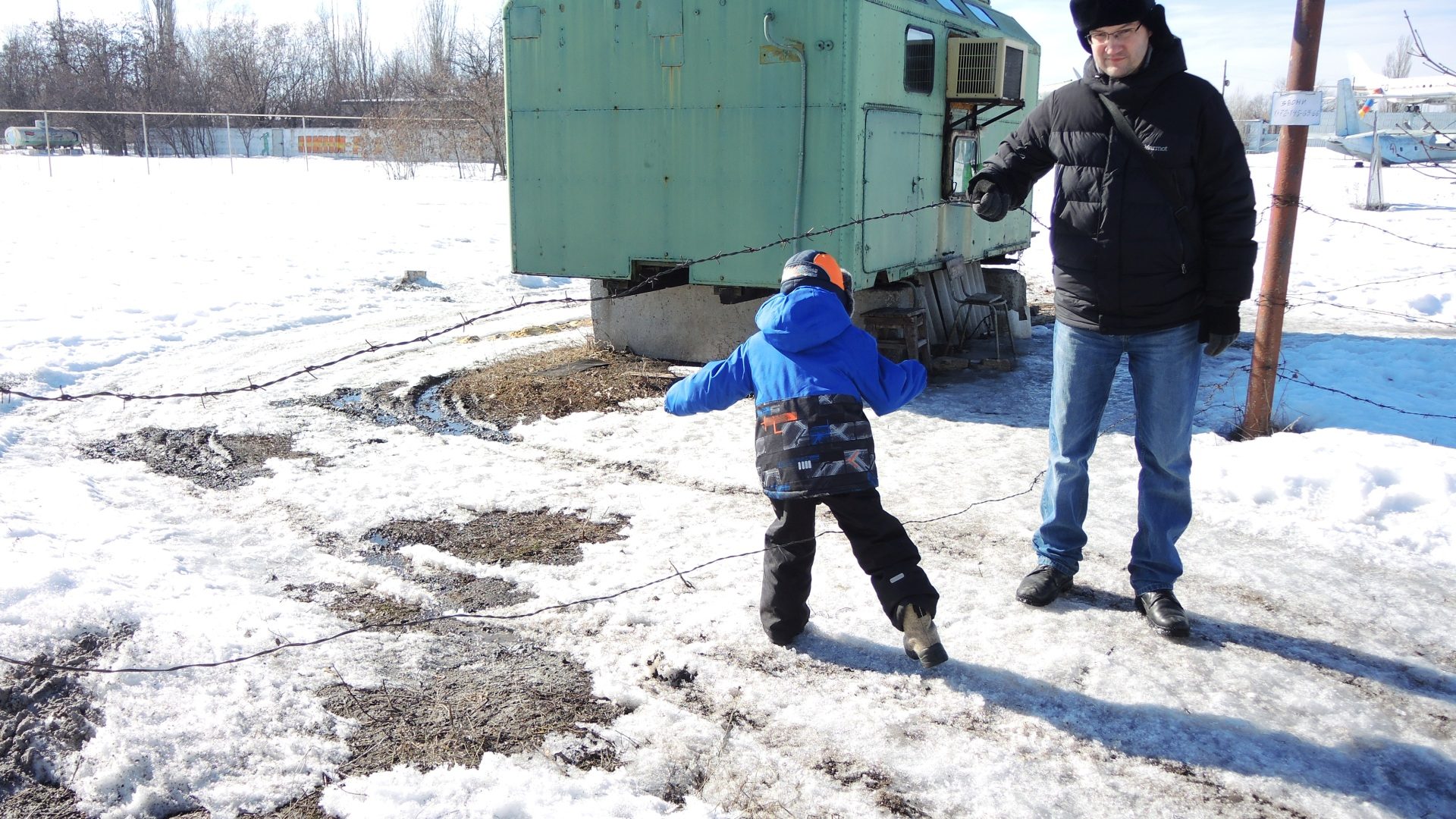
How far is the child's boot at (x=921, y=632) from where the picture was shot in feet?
10.4

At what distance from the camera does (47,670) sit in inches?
120

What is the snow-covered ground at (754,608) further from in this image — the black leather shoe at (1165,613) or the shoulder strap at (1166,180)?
the shoulder strap at (1166,180)

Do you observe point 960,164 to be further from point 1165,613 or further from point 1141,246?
point 1165,613

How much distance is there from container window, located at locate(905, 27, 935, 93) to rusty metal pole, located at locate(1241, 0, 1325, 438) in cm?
250

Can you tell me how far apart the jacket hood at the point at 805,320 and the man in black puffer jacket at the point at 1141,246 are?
34.3 inches

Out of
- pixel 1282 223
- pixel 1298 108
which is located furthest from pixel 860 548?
pixel 1298 108

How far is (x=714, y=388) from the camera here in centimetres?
327

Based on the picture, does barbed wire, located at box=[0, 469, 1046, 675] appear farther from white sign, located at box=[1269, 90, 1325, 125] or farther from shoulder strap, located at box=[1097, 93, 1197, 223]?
white sign, located at box=[1269, 90, 1325, 125]

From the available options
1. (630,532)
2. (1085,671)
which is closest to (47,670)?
(630,532)

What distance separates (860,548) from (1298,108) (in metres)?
3.70

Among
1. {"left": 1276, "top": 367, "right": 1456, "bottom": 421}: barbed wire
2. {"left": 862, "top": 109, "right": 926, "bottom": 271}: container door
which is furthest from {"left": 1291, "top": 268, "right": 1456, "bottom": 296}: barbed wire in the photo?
{"left": 862, "top": 109, "right": 926, "bottom": 271}: container door

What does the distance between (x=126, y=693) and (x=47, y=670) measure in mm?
309

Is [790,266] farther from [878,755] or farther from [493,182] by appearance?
[493,182]

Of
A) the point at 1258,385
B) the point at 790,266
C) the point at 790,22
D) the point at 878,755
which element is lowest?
the point at 878,755
